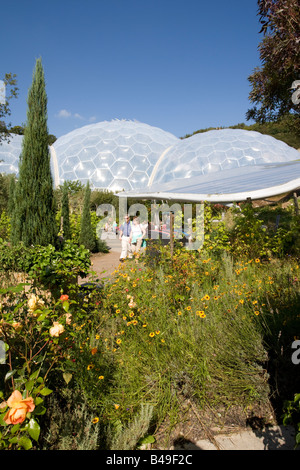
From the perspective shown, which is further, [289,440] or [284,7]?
[284,7]

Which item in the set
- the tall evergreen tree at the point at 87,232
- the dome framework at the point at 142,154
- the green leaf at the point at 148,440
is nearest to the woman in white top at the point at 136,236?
the tall evergreen tree at the point at 87,232

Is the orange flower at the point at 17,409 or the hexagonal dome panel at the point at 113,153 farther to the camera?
the hexagonal dome panel at the point at 113,153

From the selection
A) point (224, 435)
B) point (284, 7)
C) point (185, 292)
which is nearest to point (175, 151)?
point (284, 7)

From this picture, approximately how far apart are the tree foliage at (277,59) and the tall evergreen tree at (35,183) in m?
4.08

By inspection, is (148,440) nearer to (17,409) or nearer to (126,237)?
(17,409)

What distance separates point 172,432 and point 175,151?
27.3m

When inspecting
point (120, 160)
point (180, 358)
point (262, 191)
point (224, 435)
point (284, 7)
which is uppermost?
point (120, 160)

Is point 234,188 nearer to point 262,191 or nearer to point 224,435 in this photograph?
point 262,191

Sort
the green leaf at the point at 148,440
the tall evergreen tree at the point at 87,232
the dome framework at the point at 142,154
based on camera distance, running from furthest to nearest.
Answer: the dome framework at the point at 142,154, the tall evergreen tree at the point at 87,232, the green leaf at the point at 148,440

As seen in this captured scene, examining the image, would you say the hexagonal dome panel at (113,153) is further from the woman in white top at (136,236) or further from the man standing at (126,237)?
the man standing at (126,237)

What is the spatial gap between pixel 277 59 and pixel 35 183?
510cm

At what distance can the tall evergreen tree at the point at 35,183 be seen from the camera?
16.3 ft

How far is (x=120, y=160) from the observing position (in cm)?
2944

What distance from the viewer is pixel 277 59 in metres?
5.50
